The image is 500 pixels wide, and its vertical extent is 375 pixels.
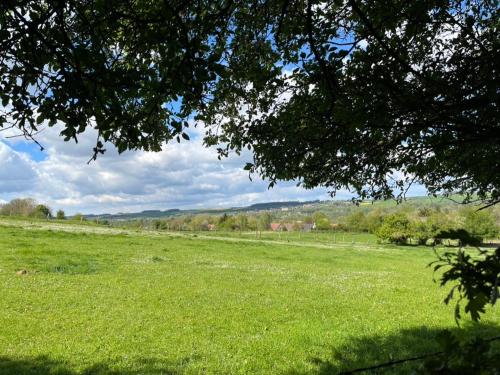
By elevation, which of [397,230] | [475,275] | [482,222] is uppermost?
[475,275]

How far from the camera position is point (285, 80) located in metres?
7.84

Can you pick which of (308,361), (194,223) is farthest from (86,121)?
(194,223)

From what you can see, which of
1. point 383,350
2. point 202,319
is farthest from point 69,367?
point 383,350

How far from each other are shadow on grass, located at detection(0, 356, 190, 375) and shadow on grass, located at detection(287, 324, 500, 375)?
3.07m

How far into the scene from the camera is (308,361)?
11086mm

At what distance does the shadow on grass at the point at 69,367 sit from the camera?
10023 mm

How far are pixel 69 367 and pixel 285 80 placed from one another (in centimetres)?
848

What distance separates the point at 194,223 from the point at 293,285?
151945mm

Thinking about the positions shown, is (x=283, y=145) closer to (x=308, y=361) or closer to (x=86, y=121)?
(x=86, y=121)

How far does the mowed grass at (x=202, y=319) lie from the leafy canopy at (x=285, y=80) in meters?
5.07

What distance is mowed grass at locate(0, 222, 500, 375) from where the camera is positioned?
36.4 ft

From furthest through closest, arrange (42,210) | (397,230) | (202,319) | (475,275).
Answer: (42,210), (397,230), (202,319), (475,275)

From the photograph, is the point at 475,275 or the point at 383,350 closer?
the point at 475,275

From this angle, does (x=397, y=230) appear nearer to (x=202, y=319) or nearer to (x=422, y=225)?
(x=422, y=225)
